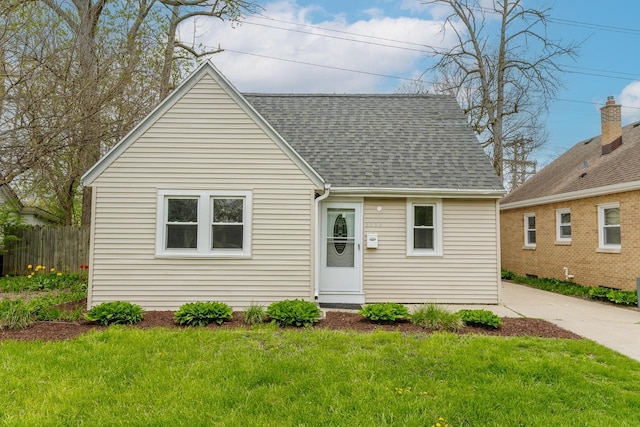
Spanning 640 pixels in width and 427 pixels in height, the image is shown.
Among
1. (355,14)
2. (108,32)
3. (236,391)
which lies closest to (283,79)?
(355,14)

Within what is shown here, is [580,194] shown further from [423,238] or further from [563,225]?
[423,238]

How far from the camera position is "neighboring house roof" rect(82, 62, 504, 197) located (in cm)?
793

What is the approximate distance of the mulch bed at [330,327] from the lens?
593cm

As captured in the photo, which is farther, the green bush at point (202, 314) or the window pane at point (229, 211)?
the window pane at point (229, 211)

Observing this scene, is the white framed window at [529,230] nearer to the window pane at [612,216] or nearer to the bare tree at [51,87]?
the window pane at [612,216]

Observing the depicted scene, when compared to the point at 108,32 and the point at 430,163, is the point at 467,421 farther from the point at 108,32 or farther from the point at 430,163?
the point at 108,32

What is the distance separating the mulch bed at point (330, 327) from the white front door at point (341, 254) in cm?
173

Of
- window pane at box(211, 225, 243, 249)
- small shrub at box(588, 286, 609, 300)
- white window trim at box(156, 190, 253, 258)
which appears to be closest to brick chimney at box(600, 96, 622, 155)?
small shrub at box(588, 286, 609, 300)

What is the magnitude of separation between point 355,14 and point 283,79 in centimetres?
784

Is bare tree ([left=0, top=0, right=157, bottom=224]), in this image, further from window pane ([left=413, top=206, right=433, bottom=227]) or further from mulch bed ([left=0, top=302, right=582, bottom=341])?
window pane ([left=413, top=206, right=433, bottom=227])

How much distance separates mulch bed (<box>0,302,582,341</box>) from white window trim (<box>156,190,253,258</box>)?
132 centimetres

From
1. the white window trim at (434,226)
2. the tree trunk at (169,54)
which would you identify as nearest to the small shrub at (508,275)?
the white window trim at (434,226)

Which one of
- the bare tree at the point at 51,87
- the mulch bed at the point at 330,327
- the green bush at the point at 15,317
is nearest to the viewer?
the mulch bed at the point at 330,327

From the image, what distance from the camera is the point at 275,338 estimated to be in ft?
18.4
